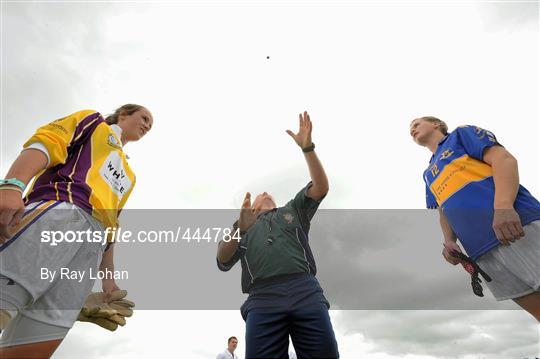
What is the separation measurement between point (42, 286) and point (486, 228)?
10.7 feet

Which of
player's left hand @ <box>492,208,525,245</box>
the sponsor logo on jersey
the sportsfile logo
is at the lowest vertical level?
player's left hand @ <box>492,208,525,245</box>

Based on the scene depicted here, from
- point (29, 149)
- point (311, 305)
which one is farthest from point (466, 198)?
point (29, 149)

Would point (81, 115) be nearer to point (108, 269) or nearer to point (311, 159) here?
point (108, 269)

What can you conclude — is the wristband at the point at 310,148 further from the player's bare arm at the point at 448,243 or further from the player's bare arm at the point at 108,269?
the player's bare arm at the point at 108,269

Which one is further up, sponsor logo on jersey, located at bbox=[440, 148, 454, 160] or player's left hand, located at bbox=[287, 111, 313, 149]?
player's left hand, located at bbox=[287, 111, 313, 149]

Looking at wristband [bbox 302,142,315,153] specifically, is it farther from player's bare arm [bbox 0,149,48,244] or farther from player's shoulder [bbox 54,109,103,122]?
player's bare arm [bbox 0,149,48,244]

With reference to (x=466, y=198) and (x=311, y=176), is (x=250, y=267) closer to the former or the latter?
(x=311, y=176)

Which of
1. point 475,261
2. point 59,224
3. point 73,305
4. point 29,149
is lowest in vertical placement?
point 73,305

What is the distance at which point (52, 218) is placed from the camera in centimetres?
211

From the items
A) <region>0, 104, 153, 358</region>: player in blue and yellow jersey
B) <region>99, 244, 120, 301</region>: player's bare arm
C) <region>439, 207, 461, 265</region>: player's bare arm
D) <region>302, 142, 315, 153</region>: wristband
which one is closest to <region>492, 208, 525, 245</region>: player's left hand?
<region>439, 207, 461, 265</region>: player's bare arm

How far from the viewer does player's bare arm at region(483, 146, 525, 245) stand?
2537mm

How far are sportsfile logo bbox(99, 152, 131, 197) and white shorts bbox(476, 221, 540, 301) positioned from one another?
3.12 m

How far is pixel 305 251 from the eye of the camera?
3361 millimetres

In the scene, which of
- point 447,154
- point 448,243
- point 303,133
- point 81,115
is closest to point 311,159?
point 303,133
